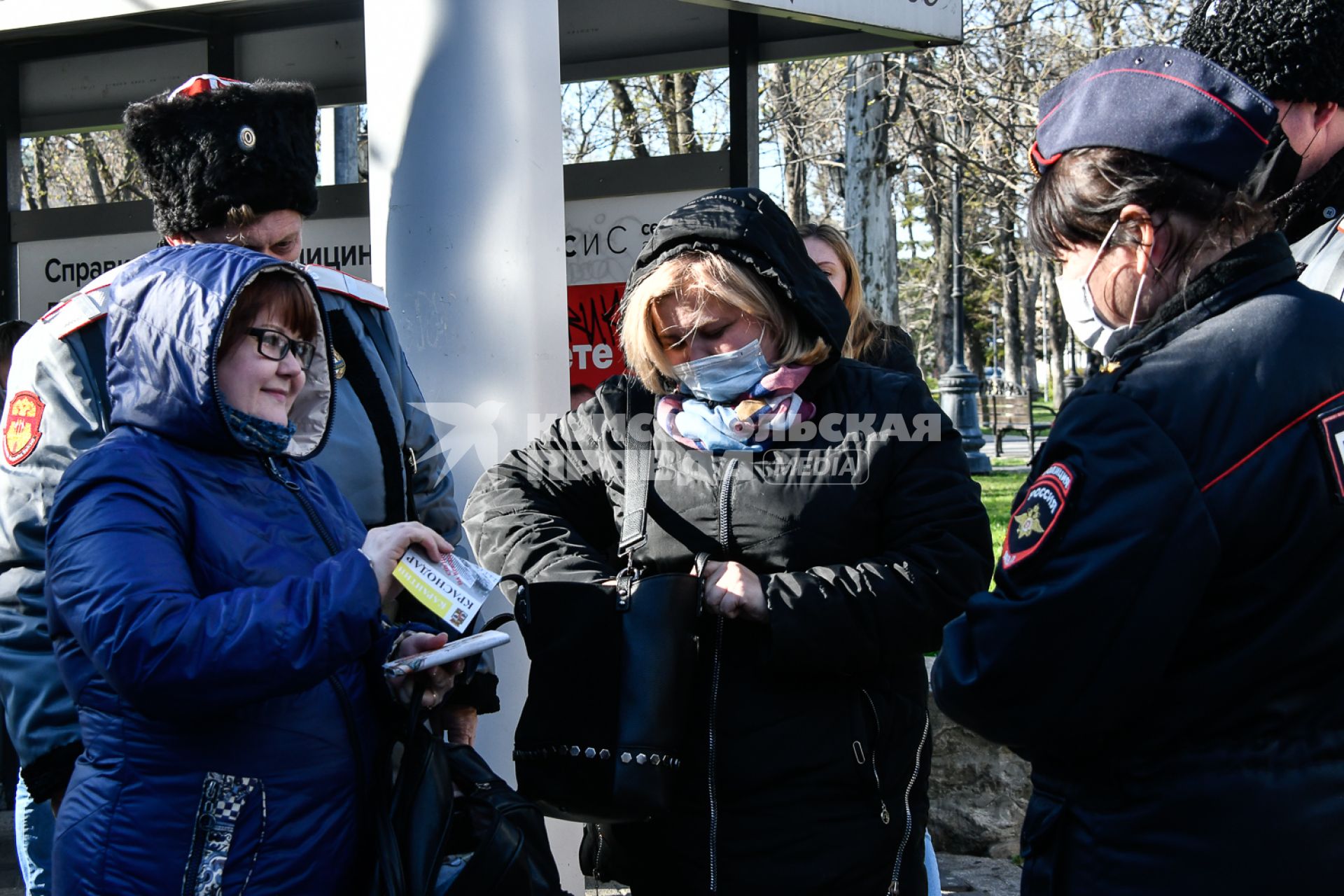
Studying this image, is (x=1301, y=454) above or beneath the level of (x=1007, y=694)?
above

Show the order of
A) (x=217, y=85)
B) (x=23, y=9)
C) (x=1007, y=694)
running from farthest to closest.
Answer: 1. (x=23, y=9)
2. (x=217, y=85)
3. (x=1007, y=694)

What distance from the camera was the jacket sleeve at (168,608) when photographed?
1.74 meters

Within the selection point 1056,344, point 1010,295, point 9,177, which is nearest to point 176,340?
point 9,177

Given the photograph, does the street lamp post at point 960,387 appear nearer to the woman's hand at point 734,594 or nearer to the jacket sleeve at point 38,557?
the woman's hand at point 734,594

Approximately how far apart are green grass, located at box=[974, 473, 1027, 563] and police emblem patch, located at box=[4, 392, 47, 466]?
26.4 ft

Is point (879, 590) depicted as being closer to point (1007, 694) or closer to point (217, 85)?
point (1007, 694)

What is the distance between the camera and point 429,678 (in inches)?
84.2

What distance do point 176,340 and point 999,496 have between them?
13388mm

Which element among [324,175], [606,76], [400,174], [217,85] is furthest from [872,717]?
[324,175]

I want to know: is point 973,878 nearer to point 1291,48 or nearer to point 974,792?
point 974,792

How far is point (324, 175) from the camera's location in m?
13.1

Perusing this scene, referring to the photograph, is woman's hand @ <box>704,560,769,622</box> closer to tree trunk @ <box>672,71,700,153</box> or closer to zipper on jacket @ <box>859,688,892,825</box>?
zipper on jacket @ <box>859,688,892,825</box>

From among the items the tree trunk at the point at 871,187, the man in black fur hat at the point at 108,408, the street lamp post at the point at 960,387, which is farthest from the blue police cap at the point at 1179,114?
the street lamp post at the point at 960,387

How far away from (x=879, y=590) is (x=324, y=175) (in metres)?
11.9
